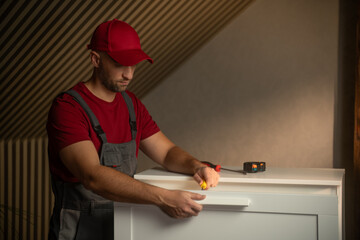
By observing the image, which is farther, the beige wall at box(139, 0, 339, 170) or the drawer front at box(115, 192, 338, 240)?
the beige wall at box(139, 0, 339, 170)

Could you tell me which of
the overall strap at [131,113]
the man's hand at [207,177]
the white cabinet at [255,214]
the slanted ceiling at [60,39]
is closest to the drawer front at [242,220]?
the white cabinet at [255,214]

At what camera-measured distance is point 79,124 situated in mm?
1870

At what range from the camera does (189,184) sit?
1.91 meters

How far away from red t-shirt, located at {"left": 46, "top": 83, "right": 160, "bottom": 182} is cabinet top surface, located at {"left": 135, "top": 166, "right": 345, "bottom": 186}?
0.26 m

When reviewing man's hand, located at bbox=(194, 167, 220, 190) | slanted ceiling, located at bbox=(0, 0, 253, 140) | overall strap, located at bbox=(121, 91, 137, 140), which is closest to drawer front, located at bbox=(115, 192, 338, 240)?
man's hand, located at bbox=(194, 167, 220, 190)

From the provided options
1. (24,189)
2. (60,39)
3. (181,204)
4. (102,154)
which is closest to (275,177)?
(181,204)

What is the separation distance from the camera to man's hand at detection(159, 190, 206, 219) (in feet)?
5.26

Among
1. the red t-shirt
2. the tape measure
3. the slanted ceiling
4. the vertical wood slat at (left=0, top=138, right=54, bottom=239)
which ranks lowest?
the vertical wood slat at (left=0, top=138, right=54, bottom=239)

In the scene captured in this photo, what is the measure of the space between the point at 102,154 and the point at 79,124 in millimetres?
177

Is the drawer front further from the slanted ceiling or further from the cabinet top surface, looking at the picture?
the slanted ceiling

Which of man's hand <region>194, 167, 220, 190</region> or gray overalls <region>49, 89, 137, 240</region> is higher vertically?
man's hand <region>194, 167, 220, 190</region>

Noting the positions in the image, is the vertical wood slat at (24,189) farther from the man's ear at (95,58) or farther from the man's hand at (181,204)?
the man's hand at (181,204)

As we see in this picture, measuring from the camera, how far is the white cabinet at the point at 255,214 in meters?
1.53

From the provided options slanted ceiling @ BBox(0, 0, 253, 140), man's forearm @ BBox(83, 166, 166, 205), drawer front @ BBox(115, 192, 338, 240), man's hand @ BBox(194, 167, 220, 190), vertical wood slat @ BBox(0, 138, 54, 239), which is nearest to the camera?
drawer front @ BBox(115, 192, 338, 240)
